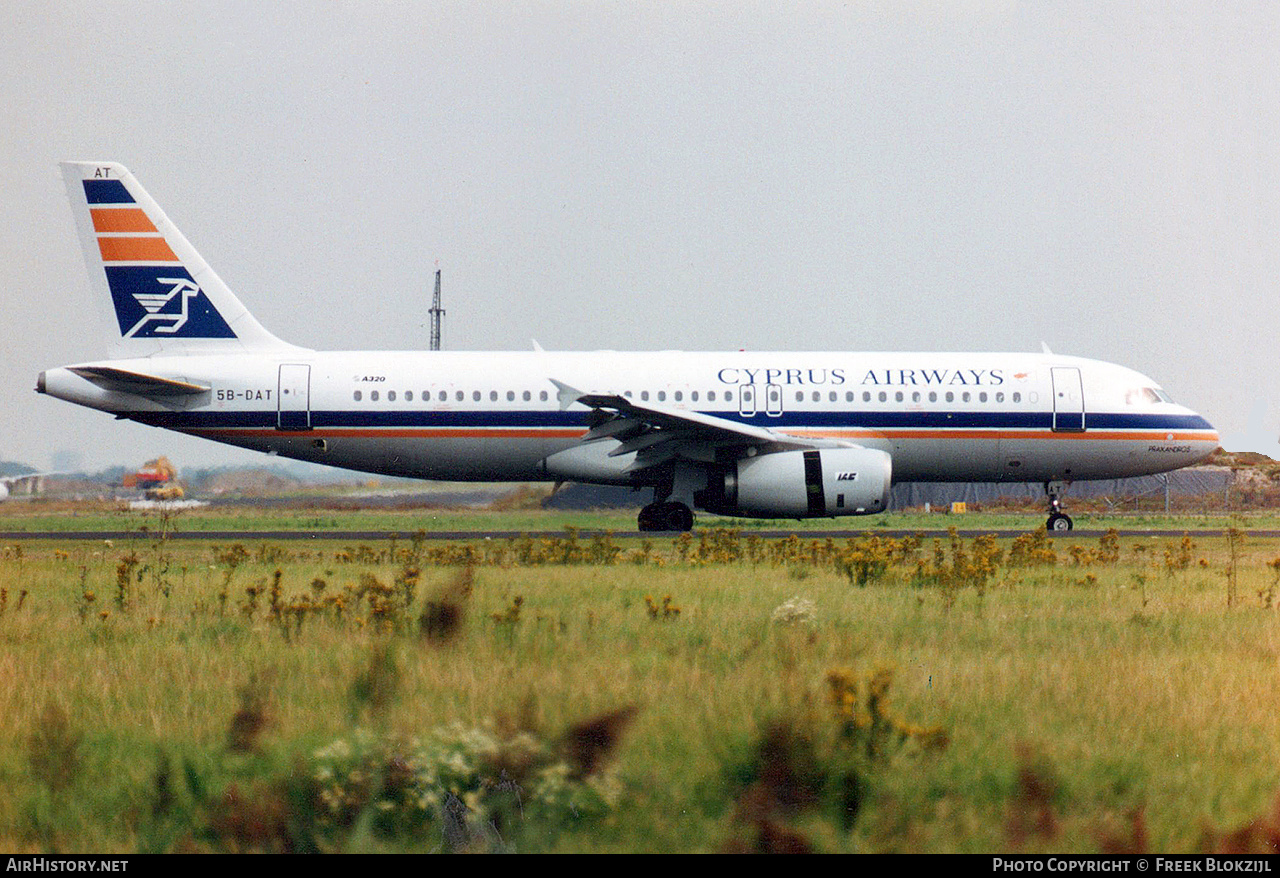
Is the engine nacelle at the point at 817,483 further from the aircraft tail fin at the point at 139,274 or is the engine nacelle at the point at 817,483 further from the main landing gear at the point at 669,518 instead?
the aircraft tail fin at the point at 139,274

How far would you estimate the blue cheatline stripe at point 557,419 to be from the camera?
2411 cm

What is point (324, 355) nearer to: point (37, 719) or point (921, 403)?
point (921, 403)

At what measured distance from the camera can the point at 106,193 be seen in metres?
25.2

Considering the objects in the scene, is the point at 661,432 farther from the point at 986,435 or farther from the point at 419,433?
the point at 986,435

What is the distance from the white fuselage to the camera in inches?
950

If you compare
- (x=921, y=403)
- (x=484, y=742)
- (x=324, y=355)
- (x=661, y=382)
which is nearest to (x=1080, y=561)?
(x=921, y=403)

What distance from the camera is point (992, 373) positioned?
25594 millimetres

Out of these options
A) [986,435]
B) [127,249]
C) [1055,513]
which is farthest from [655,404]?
[127,249]

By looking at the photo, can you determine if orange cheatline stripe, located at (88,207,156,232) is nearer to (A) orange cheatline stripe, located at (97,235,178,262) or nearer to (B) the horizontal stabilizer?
(A) orange cheatline stripe, located at (97,235,178,262)

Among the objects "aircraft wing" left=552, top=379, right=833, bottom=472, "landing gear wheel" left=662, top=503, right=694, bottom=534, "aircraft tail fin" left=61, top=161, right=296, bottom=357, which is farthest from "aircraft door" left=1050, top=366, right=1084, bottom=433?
"aircraft tail fin" left=61, top=161, right=296, bottom=357

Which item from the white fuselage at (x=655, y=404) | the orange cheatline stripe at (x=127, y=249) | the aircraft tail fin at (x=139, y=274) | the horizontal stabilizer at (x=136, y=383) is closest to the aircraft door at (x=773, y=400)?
the white fuselage at (x=655, y=404)

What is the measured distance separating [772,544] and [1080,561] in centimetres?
458

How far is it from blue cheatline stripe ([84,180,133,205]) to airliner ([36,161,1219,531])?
0.04m

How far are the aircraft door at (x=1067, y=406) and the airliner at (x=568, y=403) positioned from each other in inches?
1.2
